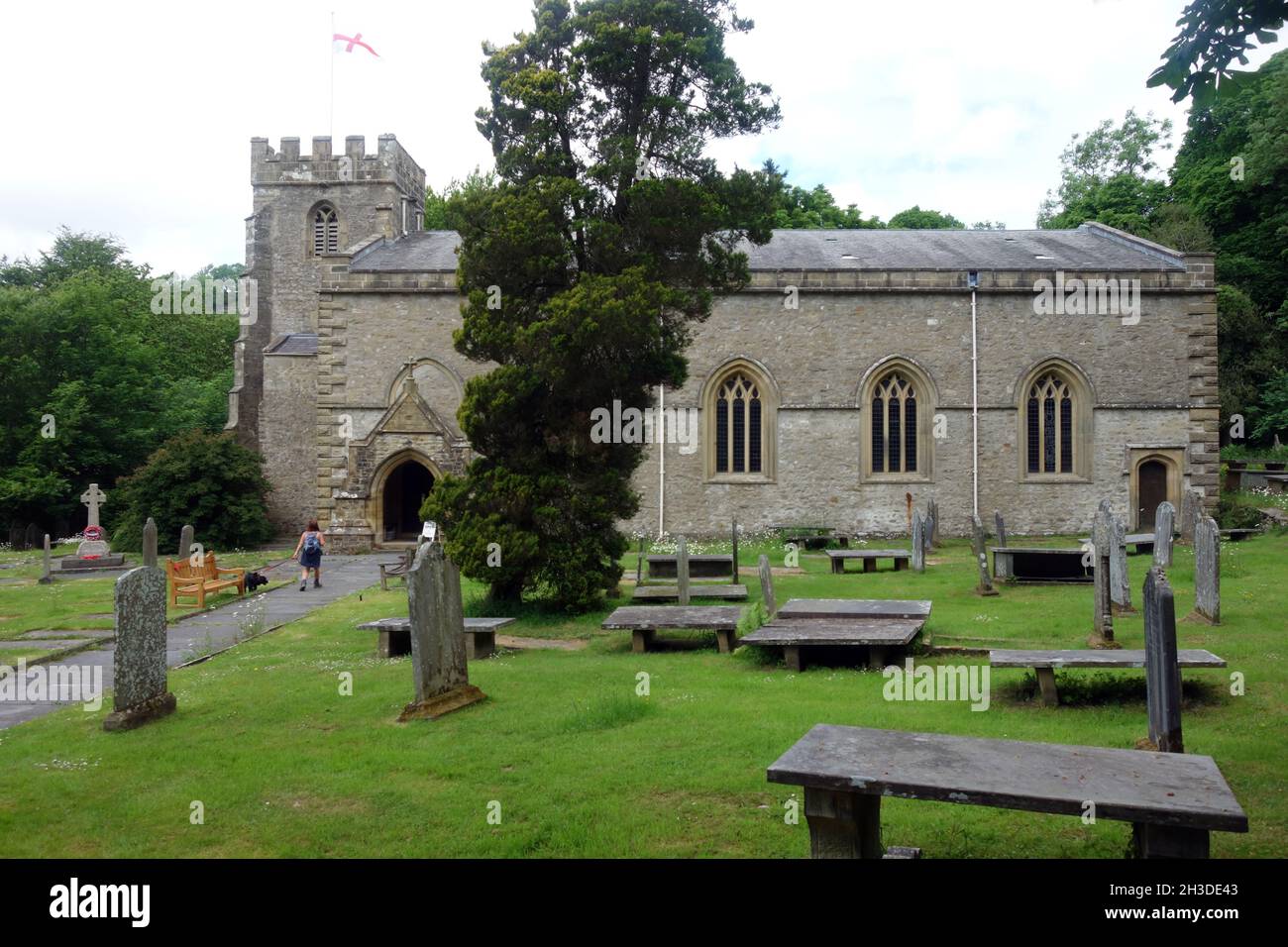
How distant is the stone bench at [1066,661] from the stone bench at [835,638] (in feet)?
5.55

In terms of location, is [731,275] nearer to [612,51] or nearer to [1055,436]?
[612,51]

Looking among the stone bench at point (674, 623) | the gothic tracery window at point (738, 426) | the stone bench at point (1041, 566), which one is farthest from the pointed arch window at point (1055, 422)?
the stone bench at point (674, 623)

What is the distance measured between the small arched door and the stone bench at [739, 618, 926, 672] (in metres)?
19.2

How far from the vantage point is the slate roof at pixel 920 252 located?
91.2 feet

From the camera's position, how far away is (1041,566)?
1688cm

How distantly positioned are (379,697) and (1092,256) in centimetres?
2630

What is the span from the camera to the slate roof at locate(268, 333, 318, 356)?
32.3 meters

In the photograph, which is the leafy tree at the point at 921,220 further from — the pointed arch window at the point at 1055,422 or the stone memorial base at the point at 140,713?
the stone memorial base at the point at 140,713

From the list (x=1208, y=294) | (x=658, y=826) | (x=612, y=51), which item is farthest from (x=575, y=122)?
(x=1208, y=294)

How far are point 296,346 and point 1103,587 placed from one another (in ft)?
93.4

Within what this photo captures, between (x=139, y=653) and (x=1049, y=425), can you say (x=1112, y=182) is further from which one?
(x=139, y=653)

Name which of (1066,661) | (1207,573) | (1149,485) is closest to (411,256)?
(1149,485)

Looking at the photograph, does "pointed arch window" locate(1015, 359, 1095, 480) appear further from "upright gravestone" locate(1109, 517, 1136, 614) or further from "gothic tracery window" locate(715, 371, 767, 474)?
"upright gravestone" locate(1109, 517, 1136, 614)

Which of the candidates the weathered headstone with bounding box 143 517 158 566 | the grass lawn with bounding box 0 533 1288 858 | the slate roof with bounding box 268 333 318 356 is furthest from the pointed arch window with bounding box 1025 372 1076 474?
the slate roof with bounding box 268 333 318 356
